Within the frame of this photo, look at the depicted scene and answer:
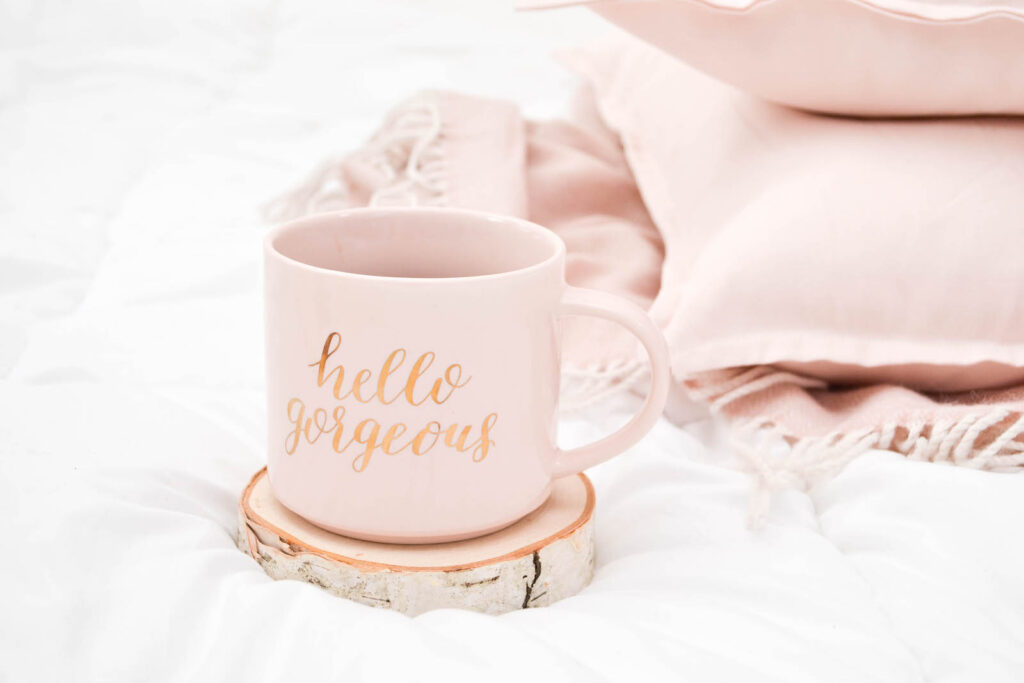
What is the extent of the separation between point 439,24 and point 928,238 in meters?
1.04

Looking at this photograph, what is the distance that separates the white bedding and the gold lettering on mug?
6 cm

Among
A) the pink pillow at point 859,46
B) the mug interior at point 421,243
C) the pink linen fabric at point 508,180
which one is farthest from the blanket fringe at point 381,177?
the mug interior at point 421,243

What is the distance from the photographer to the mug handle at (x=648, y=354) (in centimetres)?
46

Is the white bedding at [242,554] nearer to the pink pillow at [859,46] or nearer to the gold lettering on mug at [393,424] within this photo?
the gold lettering on mug at [393,424]

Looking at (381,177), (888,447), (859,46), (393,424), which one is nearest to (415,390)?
(393,424)

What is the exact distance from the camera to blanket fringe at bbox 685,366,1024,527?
0.56 metres

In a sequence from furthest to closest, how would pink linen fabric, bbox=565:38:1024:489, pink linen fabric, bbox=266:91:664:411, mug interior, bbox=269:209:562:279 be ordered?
1. pink linen fabric, bbox=266:91:664:411
2. pink linen fabric, bbox=565:38:1024:489
3. mug interior, bbox=269:209:562:279

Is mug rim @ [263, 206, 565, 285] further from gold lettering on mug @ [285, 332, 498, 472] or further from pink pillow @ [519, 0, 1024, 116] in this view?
pink pillow @ [519, 0, 1024, 116]

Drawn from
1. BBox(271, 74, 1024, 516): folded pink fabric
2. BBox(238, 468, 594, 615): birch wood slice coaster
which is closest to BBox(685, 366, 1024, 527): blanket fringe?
BBox(271, 74, 1024, 516): folded pink fabric

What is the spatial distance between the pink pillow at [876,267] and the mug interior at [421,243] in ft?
0.67

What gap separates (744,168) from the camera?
0.75 m

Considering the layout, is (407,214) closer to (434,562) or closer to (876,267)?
(434,562)

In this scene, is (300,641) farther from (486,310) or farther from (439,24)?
(439,24)

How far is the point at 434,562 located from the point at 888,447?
30 cm
